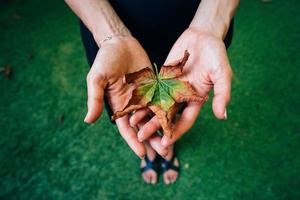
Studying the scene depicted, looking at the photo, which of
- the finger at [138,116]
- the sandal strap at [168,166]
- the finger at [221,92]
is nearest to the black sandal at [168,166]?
the sandal strap at [168,166]

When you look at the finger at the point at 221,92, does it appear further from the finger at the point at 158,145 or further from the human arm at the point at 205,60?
the finger at the point at 158,145

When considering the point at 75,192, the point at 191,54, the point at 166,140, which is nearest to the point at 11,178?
the point at 75,192

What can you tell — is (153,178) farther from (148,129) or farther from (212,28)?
(212,28)

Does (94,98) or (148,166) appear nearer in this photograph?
(94,98)

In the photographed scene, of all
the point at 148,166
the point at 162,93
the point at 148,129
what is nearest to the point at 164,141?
the point at 148,129

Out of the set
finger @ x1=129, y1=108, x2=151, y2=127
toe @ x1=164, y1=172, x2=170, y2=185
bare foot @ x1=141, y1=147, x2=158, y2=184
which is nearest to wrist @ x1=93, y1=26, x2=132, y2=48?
finger @ x1=129, y1=108, x2=151, y2=127

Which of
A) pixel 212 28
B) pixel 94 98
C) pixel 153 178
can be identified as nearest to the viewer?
pixel 94 98
